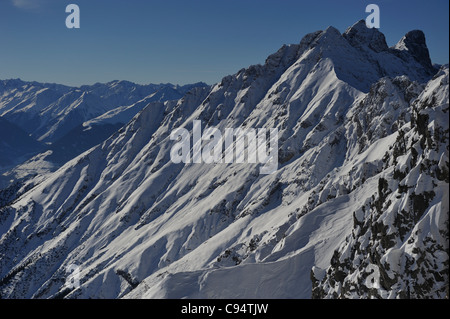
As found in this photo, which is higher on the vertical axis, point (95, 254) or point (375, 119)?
point (375, 119)

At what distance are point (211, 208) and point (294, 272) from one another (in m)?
107

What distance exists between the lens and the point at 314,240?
78.8 meters

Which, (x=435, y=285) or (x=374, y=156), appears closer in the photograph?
(x=435, y=285)

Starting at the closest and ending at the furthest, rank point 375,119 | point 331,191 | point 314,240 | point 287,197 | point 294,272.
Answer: point 294,272, point 314,240, point 331,191, point 375,119, point 287,197

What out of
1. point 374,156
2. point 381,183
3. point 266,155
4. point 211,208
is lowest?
point 381,183
